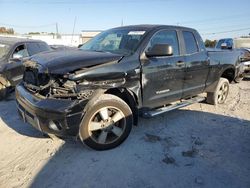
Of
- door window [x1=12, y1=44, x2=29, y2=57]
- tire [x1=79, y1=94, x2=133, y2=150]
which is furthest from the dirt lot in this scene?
door window [x1=12, y1=44, x2=29, y2=57]

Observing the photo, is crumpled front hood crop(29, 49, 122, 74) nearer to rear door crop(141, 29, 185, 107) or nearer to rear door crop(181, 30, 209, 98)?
rear door crop(141, 29, 185, 107)

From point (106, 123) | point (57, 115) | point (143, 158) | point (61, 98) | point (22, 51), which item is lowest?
point (143, 158)

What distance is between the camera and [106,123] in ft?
13.1

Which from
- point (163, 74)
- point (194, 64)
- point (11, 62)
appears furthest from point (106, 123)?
point (11, 62)

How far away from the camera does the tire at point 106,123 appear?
12.4 feet

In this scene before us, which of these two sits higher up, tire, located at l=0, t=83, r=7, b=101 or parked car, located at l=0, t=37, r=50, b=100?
parked car, located at l=0, t=37, r=50, b=100

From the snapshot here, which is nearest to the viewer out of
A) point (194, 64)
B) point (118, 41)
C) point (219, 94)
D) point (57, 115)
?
point (57, 115)

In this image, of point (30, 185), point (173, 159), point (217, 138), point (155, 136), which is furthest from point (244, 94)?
point (30, 185)

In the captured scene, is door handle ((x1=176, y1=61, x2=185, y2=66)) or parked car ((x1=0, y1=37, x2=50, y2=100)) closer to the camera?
door handle ((x1=176, y1=61, x2=185, y2=66))

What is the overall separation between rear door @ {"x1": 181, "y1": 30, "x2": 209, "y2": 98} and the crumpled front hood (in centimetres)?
175

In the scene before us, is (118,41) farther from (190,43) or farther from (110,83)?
(190,43)

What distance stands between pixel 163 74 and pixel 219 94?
2765 mm

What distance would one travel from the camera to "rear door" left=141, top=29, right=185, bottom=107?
4.44 metres

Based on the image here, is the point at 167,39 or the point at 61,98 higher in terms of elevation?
the point at 167,39
